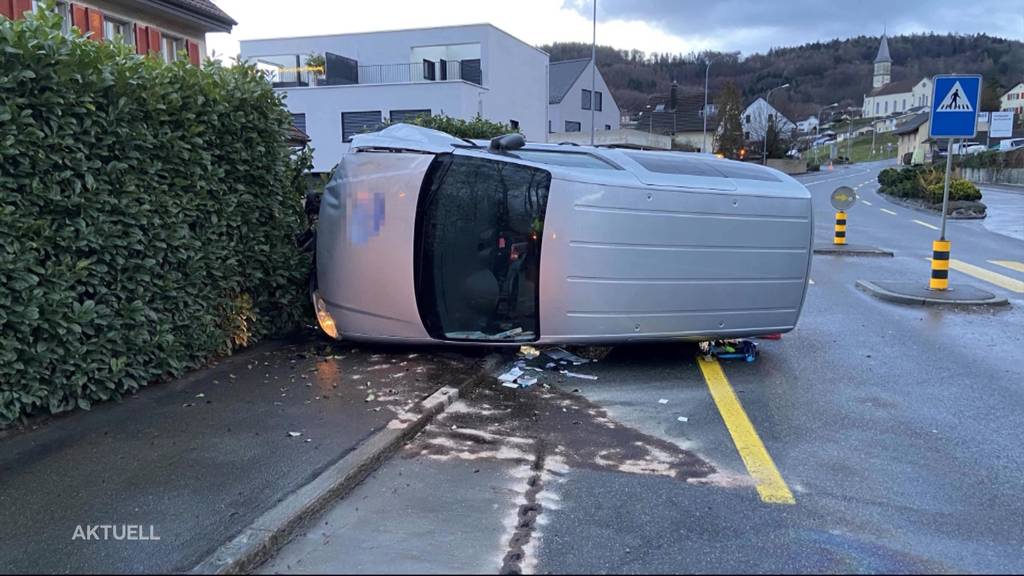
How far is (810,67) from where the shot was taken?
491 ft

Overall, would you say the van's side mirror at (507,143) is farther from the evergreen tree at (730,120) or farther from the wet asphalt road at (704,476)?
the evergreen tree at (730,120)

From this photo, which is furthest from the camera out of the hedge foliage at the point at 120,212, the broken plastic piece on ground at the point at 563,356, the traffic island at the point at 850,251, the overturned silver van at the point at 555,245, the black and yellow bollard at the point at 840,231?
the black and yellow bollard at the point at 840,231

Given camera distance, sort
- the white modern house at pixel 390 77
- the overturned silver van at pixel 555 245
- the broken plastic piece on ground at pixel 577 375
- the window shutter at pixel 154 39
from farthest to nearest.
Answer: the white modern house at pixel 390 77 → the window shutter at pixel 154 39 → the broken plastic piece on ground at pixel 577 375 → the overturned silver van at pixel 555 245

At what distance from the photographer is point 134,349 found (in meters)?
5.55

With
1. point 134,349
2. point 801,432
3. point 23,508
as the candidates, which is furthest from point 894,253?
point 23,508

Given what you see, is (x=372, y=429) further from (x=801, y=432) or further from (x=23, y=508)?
(x=801, y=432)

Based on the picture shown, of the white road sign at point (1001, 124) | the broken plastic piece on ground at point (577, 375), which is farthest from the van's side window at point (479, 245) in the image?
the white road sign at point (1001, 124)

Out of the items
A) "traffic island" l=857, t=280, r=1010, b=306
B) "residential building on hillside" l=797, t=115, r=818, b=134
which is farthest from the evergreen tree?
"residential building on hillside" l=797, t=115, r=818, b=134

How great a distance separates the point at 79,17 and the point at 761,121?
82.2 m

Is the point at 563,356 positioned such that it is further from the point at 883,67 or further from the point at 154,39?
the point at 883,67

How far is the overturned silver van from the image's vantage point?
243 inches

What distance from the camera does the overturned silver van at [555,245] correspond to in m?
6.18

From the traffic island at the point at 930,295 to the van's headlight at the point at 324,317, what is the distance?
7947 mm

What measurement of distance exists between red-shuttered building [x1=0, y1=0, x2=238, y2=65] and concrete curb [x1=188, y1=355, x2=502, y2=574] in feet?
44.3
